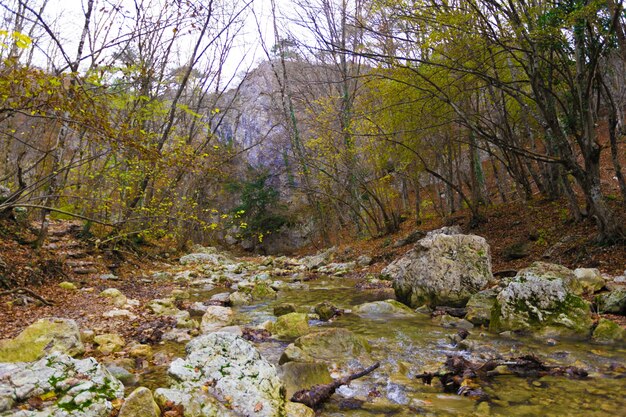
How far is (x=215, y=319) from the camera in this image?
7141 millimetres

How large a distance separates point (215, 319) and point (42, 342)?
2978 mm

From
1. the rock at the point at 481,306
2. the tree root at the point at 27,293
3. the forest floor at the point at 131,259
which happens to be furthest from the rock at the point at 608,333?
the tree root at the point at 27,293

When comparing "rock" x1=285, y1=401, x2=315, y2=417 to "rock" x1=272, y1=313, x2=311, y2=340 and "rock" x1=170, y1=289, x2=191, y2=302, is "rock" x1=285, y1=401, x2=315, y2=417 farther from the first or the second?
"rock" x1=170, y1=289, x2=191, y2=302

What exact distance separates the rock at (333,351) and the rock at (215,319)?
2.15m

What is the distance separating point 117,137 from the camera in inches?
236

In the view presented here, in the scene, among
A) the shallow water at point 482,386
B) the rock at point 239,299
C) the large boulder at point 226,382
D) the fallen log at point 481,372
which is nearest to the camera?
the large boulder at point 226,382

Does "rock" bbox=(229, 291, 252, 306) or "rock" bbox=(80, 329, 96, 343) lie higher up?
"rock" bbox=(80, 329, 96, 343)

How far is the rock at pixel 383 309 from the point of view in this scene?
736 centimetres

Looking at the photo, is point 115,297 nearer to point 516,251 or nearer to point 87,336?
point 87,336

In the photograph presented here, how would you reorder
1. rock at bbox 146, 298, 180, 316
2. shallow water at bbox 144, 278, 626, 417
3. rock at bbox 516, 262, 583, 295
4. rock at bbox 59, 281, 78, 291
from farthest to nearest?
rock at bbox 59, 281, 78, 291 < rock at bbox 146, 298, 180, 316 < rock at bbox 516, 262, 583, 295 < shallow water at bbox 144, 278, 626, 417

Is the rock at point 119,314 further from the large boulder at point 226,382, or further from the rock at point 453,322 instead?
the rock at point 453,322

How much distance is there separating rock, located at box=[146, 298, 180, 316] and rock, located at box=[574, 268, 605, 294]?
698 cm

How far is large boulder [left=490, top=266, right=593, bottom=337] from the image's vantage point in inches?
216

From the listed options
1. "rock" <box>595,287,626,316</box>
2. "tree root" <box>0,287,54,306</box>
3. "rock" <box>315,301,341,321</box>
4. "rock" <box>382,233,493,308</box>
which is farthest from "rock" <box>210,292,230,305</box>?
"rock" <box>595,287,626,316</box>
